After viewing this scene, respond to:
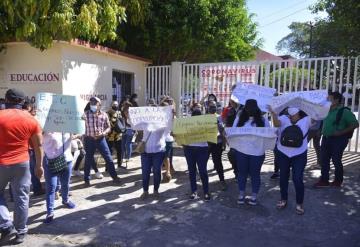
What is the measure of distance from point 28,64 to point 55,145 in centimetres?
472

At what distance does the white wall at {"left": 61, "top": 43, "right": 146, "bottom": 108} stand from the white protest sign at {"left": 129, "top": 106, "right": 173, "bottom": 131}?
10.8ft

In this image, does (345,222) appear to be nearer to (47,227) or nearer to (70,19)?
(47,227)

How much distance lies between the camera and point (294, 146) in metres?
5.66

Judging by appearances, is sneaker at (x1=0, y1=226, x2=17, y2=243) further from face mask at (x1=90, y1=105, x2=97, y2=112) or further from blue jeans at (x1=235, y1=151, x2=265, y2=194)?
blue jeans at (x1=235, y1=151, x2=265, y2=194)

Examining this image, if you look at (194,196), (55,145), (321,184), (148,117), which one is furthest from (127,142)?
(321,184)

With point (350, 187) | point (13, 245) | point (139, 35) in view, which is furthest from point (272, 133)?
point (139, 35)

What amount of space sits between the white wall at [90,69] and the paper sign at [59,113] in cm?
349

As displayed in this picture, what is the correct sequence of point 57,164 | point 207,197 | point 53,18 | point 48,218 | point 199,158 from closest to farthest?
point 48,218 < point 57,164 < point 199,158 < point 207,197 < point 53,18

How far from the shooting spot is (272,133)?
597cm

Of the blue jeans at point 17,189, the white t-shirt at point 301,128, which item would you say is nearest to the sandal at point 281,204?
the white t-shirt at point 301,128

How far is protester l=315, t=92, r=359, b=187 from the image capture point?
6734mm

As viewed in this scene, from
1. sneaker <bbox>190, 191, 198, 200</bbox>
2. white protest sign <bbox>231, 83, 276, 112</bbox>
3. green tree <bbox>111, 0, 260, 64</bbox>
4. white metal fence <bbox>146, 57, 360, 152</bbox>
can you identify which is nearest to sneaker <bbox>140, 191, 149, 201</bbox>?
sneaker <bbox>190, 191, 198, 200</bbox>

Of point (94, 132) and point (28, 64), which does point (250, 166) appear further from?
point (28, 64)

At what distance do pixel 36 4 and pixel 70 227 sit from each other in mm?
4327
